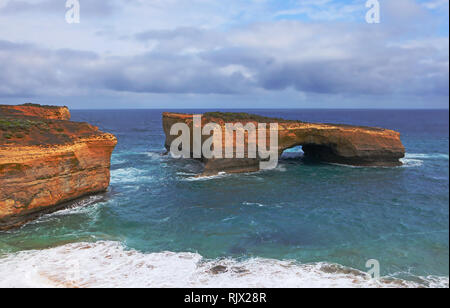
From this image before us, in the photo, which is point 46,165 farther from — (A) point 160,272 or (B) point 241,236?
(B) point 241,236

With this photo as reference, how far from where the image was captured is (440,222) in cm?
1705

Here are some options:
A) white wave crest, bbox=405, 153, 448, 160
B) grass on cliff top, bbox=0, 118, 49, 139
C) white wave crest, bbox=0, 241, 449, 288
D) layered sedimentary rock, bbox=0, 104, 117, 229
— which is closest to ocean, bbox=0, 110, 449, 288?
white wave crest, bbox=0, 241, 449, 288

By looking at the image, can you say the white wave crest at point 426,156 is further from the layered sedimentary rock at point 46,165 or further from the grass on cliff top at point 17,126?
the grass on cliff top at point 17,126

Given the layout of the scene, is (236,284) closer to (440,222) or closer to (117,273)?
(117,273)

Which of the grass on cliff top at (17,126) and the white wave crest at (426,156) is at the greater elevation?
the grass on cliff top at (17,126)

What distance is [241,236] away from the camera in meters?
16.7

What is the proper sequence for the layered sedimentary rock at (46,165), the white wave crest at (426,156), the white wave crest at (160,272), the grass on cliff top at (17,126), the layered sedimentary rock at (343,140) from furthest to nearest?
1. the white wave crest at (426,156)
2. the layered sedimentary rock at (343,140)
3. the grass on cliff top at (17,126)
4. the layered sedimentary rock at (46,165)
5. the white wave crest at (160,272)

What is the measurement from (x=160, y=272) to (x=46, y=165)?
11.2 meters

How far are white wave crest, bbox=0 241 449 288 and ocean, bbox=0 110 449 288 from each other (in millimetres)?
49

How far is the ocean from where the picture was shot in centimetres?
1256

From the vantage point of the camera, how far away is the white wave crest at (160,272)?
39.6 feet

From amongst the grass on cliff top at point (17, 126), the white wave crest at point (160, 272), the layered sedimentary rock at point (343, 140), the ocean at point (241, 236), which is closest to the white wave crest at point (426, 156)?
the layered sedimentary rock at point (343, 140)

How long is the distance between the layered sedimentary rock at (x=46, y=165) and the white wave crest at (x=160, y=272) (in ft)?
14.1

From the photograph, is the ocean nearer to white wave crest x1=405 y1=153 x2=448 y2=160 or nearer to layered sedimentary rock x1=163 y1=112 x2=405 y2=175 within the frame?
layered sedimentary rock x1=163 y1=112 x2=405 y2=175
